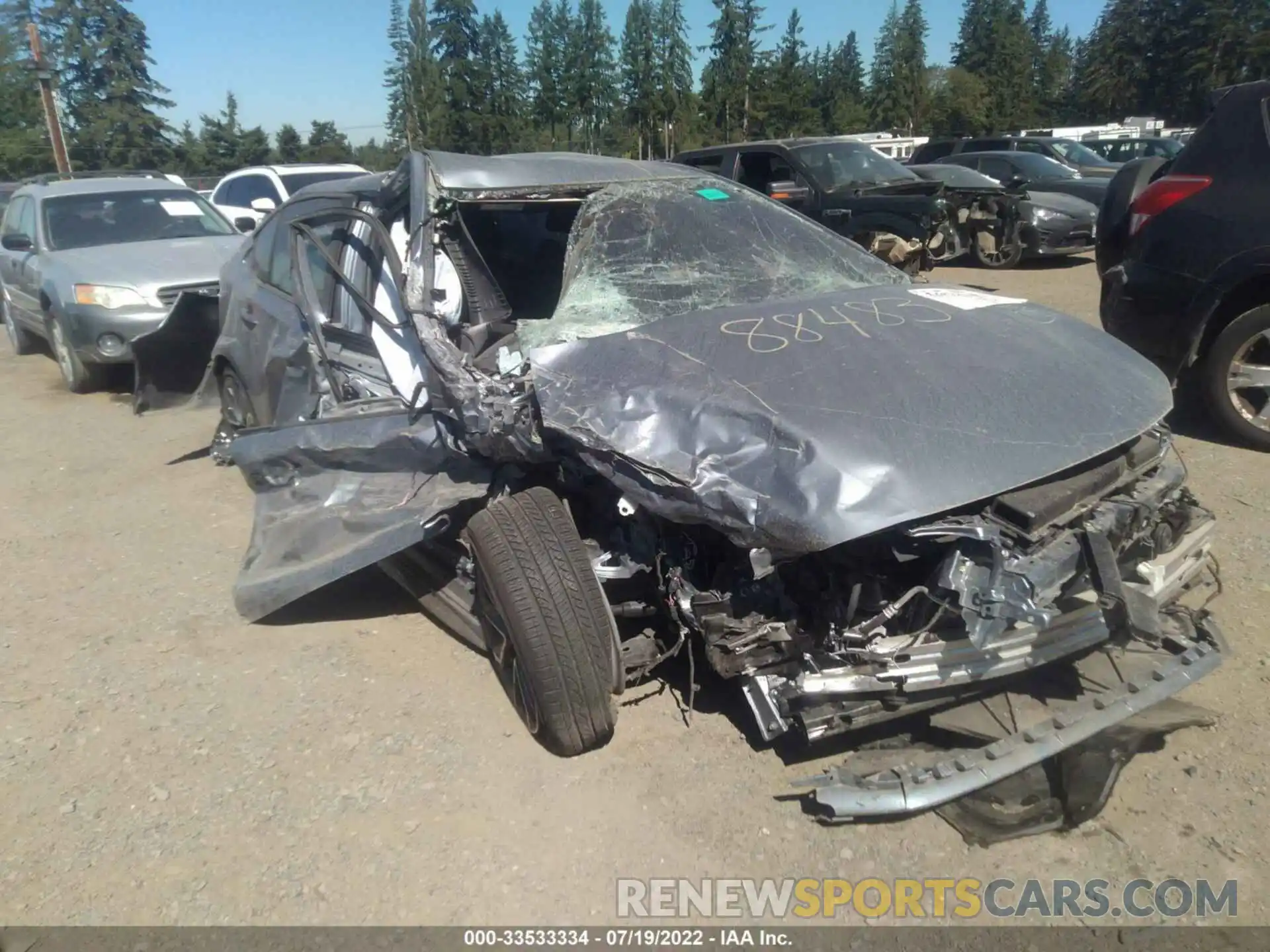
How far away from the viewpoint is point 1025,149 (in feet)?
58.5

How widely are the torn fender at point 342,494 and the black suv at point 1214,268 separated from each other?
13.8 feet

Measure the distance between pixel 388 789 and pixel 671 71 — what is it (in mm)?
42765

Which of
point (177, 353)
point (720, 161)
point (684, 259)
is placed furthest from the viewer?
point (720, 161)

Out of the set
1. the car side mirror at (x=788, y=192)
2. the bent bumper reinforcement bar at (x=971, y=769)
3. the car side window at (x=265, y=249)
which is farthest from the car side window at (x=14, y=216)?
the bent bumper reinforcement bar at (x=971, y=769)

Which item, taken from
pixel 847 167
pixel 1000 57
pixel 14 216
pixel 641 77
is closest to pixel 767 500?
pixel 14 216

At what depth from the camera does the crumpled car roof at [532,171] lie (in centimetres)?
369

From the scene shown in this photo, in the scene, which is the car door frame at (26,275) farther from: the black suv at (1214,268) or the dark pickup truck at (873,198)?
the black suv at (1214,268)

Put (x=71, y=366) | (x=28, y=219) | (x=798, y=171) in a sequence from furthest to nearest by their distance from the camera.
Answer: (x=798, y=171) → (x=28, y=219) → (x=71, y=366)

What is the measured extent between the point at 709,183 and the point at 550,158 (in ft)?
2.51

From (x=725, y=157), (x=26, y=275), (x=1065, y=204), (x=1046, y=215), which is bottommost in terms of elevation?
(x=26, y=275)

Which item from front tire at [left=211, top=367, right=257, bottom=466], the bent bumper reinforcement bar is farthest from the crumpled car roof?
the bent bumper reinforcement bar

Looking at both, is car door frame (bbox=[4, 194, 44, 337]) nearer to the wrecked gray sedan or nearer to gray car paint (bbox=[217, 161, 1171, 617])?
the wrecked gray sedan

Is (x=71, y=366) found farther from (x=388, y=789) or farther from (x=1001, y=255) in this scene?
(x=1001, y=255)

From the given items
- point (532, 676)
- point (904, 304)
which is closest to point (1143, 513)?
point (904, 304)
